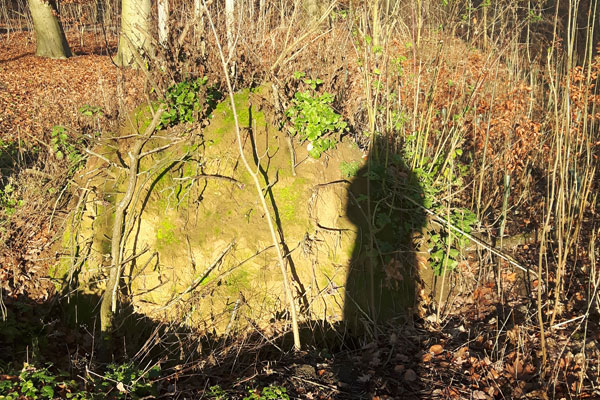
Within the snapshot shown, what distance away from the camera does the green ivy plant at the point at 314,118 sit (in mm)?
4684

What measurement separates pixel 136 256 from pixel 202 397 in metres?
1.74

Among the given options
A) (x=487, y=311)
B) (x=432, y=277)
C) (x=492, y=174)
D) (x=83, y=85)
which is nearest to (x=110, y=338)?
(x=432, y=277)

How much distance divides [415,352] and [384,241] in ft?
3.75

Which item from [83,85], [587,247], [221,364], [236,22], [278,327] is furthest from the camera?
[83,85]

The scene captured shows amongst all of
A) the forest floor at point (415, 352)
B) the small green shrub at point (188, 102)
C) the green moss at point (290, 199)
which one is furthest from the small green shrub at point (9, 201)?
the green moss at point (290, 199)

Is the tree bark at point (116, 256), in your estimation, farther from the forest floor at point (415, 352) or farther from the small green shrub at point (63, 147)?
the small green shrub at point (63, 147)

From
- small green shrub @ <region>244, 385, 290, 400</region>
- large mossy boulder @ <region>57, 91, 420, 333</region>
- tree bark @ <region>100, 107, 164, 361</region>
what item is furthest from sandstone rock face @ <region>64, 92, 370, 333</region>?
small green shrub @ <region>244, 385, 290, 400</region>

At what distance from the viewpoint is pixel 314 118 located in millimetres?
4695

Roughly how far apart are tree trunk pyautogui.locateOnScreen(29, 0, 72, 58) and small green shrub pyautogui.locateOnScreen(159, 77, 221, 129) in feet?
37.0

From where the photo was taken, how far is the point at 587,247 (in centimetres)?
492

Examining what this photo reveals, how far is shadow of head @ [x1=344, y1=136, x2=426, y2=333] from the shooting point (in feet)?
15.4

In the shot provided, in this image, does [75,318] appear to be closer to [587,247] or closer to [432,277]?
[432,277]

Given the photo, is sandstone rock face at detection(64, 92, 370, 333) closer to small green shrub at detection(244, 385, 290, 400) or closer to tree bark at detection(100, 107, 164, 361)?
tree bark at detection(100, 107, 164, 361)

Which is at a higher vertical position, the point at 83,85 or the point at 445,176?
the point at 83,85
